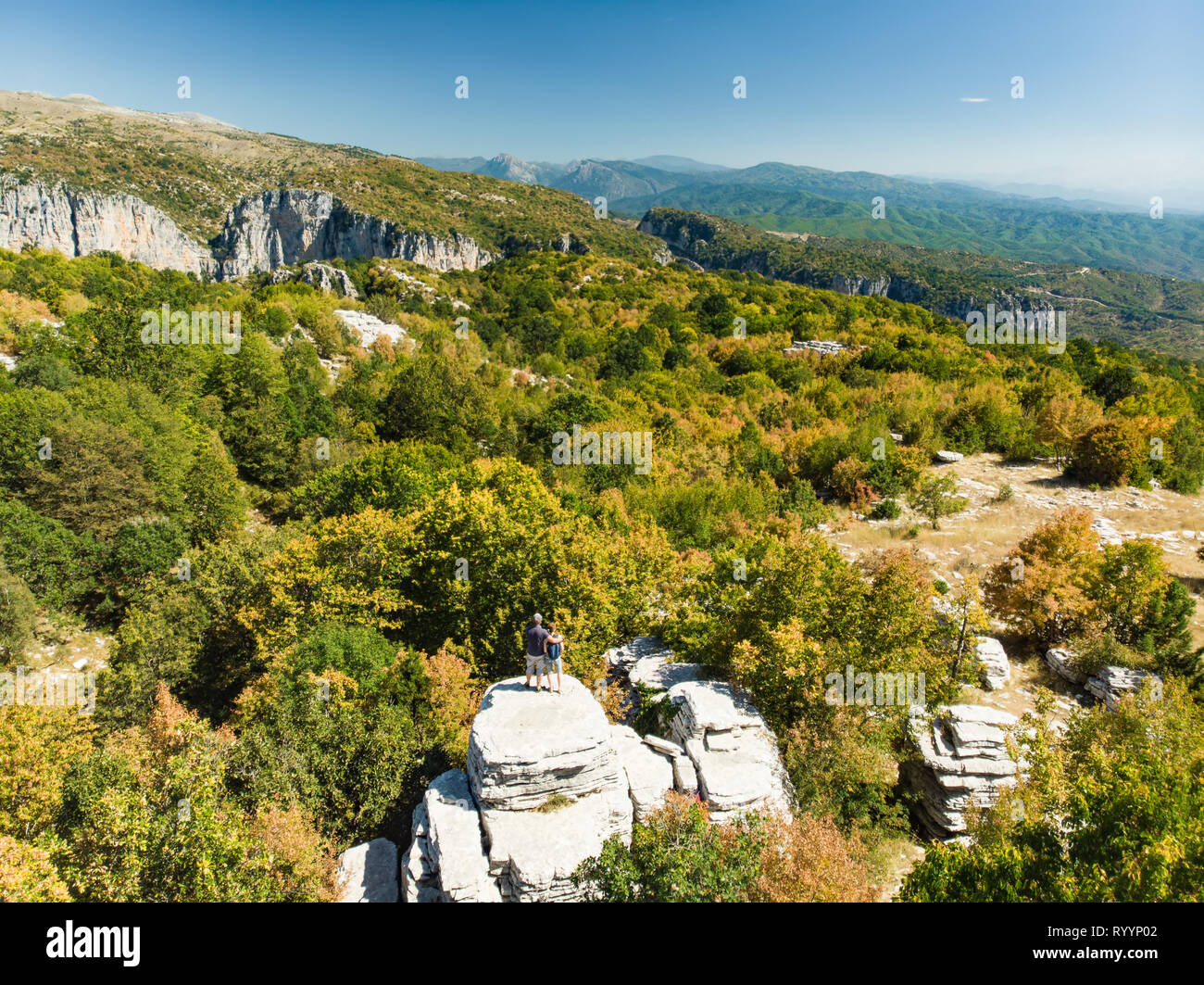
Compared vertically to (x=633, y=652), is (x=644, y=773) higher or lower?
lower

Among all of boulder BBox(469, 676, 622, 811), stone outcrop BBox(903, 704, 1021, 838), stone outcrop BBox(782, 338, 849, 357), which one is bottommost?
stone outcrop BBox(903, 704, 1021, 838)

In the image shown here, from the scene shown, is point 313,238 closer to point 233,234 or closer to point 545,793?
point 233,234

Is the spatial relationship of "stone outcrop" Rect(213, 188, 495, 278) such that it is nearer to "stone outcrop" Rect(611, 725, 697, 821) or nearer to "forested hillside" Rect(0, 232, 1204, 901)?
"forested hillside" Rect(0, 232, 1204, 901)

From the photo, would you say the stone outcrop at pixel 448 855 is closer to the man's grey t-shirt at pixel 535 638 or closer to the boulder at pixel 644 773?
the man's grey t-shirt at pixel 535 638

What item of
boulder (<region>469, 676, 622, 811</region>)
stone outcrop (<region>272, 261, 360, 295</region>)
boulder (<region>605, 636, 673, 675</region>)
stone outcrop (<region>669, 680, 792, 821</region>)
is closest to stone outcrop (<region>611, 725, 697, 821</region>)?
stone outcrop (<region>669, 680, 792, 821</region>)

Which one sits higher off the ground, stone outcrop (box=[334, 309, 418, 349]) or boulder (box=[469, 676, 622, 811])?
stone outcrop (box=[334, 309, 418, 349])

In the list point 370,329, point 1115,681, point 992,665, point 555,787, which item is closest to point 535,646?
point 555,787

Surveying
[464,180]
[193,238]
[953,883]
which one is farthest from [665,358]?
[193,238]
